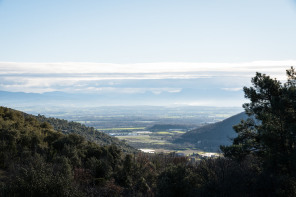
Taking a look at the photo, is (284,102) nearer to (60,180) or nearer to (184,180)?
(184,180)

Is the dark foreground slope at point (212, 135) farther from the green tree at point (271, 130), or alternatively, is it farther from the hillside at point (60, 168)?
the green tree at point (271, 130)

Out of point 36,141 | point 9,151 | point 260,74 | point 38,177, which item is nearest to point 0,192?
point 38,177

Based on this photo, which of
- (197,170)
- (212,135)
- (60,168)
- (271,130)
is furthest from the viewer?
(212,135)

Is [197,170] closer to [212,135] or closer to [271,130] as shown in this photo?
[271,130]

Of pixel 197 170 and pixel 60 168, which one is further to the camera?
pixel 197 170

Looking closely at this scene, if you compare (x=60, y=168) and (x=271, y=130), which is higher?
(x=271, y=130)

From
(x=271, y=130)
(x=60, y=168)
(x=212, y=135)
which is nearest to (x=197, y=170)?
(x=271, y=130)

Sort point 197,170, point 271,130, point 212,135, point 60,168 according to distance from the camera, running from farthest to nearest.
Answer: point 212,135 < point 197,170 < point 60,168 < point 271,130

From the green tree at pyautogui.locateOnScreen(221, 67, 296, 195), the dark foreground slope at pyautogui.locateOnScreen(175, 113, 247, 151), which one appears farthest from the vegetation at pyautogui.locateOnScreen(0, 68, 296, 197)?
the dark foreground slope at pyautogui.locateOnScreen(175, 113, 247, 151)
